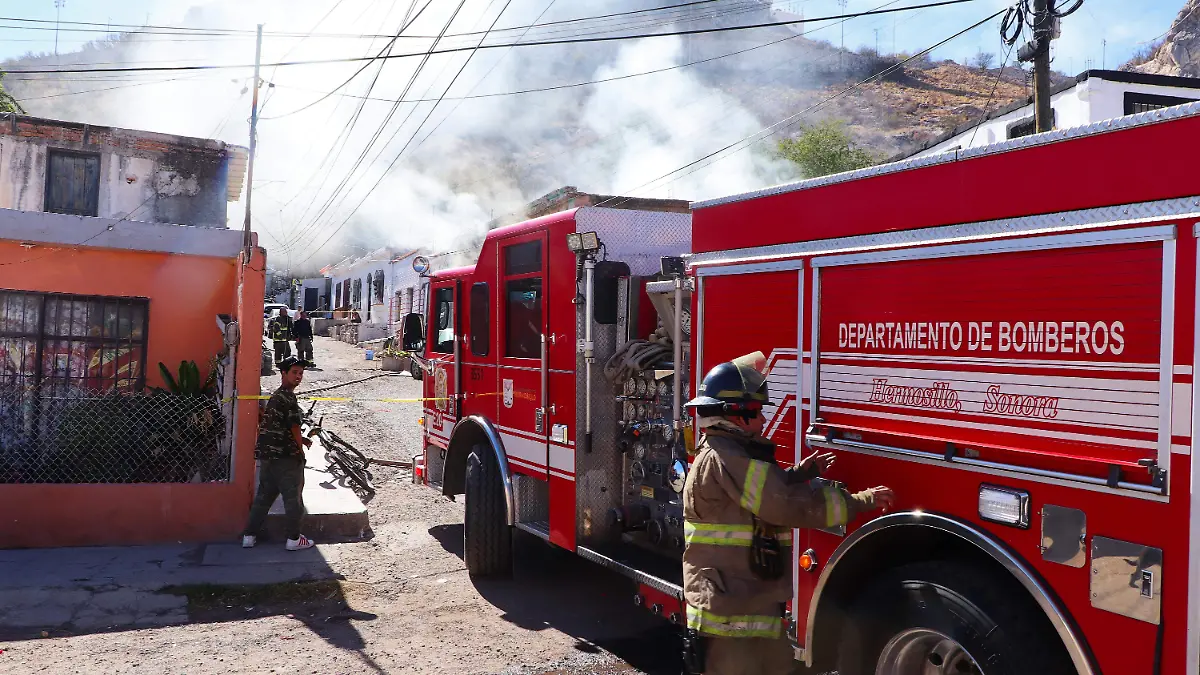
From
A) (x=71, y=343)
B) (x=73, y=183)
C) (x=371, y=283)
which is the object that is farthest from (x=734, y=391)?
(x=371, y=283)

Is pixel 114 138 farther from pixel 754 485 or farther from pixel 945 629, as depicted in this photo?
pixel 945 629

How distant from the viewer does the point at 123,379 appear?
993 centimetres

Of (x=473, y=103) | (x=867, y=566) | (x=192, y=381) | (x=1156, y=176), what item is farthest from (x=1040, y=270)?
(x=473, y=103)

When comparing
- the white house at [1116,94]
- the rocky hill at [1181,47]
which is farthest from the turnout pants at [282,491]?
the rocky hill at [1181,47]

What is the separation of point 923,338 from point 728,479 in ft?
2.88

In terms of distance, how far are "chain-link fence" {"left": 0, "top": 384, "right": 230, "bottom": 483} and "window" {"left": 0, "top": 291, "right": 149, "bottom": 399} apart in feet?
3.01

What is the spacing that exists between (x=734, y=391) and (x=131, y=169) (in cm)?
2236

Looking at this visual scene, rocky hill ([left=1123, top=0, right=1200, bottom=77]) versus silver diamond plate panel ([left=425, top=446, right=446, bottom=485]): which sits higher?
rocky hill ([left=1123, top=0, right=1200, bottom=77])

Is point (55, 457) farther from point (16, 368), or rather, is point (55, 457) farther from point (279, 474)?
point (279, 474)

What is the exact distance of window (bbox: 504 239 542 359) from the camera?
620cm

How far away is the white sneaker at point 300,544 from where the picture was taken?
757cm

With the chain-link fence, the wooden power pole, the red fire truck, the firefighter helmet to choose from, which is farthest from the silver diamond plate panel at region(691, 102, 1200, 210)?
the wooden power pole

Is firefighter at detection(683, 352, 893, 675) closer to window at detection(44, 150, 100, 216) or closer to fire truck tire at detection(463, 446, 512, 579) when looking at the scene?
fire truck tire at detection(463, 446, 512, 579)

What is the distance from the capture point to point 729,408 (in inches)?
133
